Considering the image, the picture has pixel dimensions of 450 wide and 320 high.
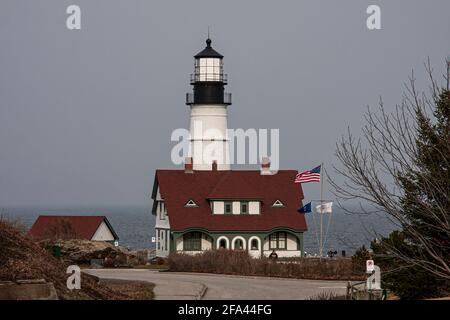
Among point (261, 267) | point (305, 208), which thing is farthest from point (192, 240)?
point (261, 267)

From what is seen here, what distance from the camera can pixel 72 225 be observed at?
76.6 m

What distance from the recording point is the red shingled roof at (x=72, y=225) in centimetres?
7294

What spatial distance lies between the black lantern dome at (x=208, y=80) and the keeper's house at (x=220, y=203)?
36cm

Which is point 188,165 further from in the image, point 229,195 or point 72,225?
point 72,225

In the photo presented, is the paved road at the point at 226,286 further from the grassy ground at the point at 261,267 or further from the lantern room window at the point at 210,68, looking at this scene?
the lantern room window at the point at 210,68

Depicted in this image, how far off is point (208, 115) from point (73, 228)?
520 inches

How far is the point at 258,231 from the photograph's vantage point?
244 ft

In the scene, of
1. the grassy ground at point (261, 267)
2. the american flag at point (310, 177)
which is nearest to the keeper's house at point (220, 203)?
the american flag at point (310, 177)

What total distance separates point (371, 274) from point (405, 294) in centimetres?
140

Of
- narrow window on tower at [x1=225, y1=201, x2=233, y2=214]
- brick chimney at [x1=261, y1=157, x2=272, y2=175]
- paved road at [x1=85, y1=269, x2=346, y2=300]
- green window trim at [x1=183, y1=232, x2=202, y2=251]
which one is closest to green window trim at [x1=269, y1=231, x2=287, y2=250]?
narrow window on tower at [x1=225, y1=201, x2=233, y2=214]

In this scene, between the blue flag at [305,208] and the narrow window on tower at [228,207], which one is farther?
the narrow window on tower at [228,207]
